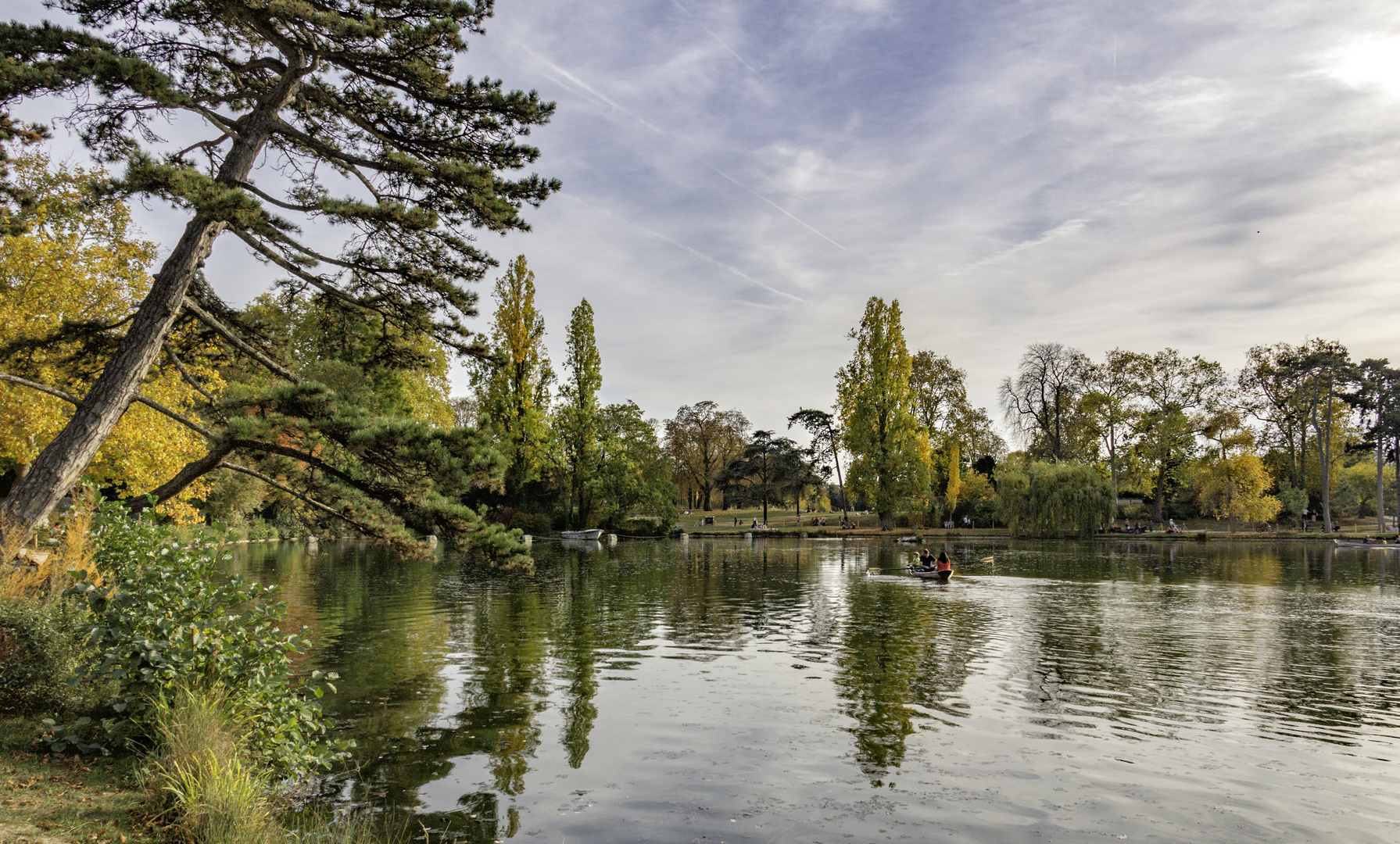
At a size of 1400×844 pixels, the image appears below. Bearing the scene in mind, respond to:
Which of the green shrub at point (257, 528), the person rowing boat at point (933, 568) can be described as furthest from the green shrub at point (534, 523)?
the person rowing boat at point (933, 568)

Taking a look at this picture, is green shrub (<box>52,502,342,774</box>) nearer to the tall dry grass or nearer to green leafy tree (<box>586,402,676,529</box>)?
the tall dry grass

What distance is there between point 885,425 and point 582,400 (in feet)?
74.1

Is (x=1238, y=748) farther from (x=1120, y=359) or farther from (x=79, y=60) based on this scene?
(x=1120, y=359)

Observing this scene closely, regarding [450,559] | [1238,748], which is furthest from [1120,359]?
[1238,748]

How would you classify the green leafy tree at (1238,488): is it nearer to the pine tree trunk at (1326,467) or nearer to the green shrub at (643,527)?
the pine tree trunk at (1326,467)

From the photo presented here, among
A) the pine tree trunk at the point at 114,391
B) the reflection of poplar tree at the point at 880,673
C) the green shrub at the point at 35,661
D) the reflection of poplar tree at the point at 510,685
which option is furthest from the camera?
the reflection of poplar tree at the point at 880,673

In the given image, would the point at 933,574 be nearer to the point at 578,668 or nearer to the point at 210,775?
the point at 578,668

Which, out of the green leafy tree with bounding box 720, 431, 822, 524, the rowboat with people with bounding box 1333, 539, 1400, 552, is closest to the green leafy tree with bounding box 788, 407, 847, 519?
the green leafy tree with bounding box 720, 431, 822, 524

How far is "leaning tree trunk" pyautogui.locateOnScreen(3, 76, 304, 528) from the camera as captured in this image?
31.7 ft

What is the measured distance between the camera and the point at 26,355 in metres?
11.3

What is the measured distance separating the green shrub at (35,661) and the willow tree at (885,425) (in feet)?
177

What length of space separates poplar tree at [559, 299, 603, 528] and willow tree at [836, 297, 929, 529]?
1946 centimetres

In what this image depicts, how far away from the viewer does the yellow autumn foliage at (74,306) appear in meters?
19.3

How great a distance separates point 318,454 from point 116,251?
1634 centimetres
